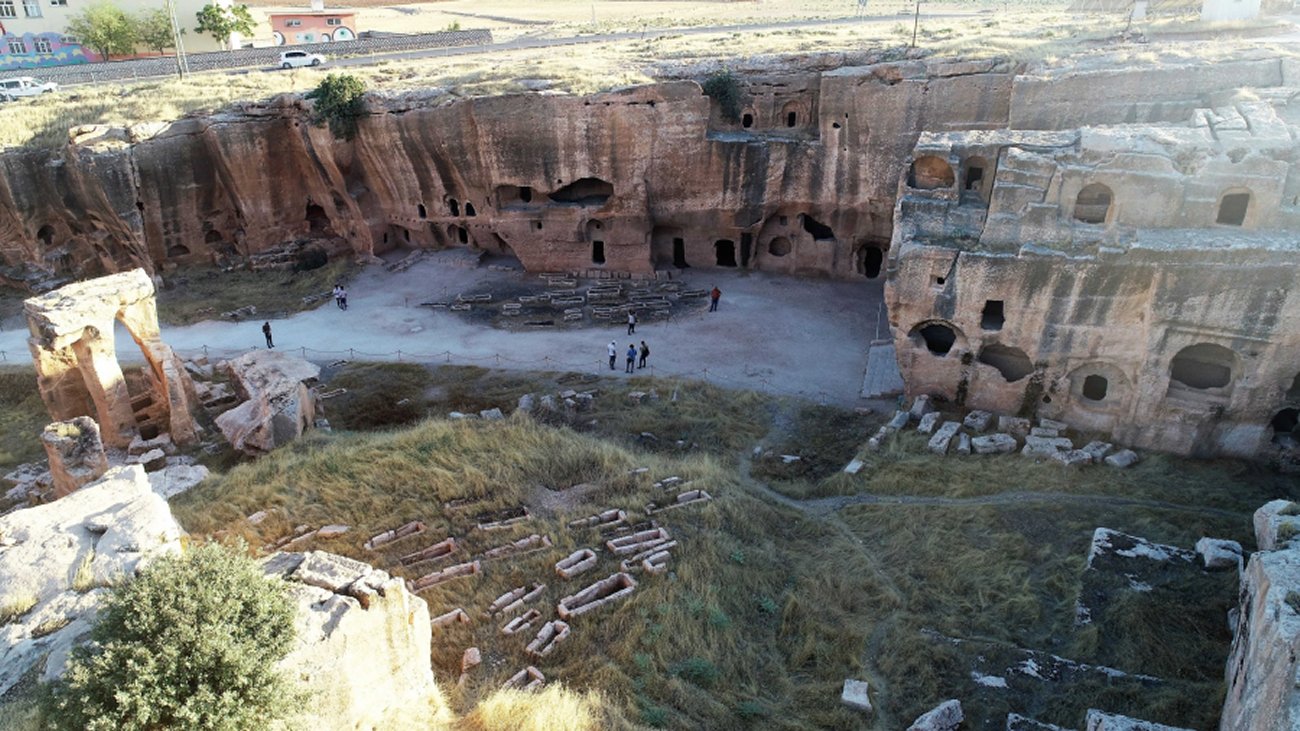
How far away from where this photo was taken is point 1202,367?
1614 cm

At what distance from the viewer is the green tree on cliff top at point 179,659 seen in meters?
6.79

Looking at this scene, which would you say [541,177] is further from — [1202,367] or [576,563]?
[1202,367]

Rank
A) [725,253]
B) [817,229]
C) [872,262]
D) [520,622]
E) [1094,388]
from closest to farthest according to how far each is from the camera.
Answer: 1. [520,622]
2. [1094,388]
3. [872,262]
4. [817,229]
5. [725,253]

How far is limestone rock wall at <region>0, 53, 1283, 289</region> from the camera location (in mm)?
23625

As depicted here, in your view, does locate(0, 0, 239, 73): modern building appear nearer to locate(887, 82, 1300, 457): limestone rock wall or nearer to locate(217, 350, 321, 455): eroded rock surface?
locate(217, 350, 321, 455): eroded rock surface

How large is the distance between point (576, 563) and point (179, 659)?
6263 mm

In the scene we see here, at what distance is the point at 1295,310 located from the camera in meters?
14.0

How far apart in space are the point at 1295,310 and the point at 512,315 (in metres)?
18.2

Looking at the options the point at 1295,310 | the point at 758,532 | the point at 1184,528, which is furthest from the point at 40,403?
the point at 1295,310

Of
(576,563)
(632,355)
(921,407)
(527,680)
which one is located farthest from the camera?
(632,355)

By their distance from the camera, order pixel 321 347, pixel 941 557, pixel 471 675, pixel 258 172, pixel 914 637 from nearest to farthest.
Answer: pixel 471 675 → pixel 914 637 → pixel 941 557 → pixel 321 347 → pixel 258 172

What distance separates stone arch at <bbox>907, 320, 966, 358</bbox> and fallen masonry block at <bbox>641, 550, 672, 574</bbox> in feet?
26.1

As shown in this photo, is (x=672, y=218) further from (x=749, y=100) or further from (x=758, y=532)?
(x=758, y=532)

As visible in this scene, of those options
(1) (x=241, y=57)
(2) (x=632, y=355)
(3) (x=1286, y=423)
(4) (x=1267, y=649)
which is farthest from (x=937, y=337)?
(1) (x=241, y=57)
